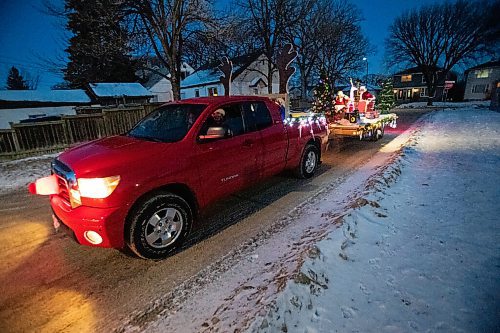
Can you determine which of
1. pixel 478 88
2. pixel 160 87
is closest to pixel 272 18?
pixel 160 87

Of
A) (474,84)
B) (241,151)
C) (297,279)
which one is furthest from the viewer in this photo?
(474,84)

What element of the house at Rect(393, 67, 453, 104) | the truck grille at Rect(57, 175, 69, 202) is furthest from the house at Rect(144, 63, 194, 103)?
the house at Rect(393, 67, 453, 104)

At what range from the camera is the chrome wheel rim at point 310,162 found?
615cm

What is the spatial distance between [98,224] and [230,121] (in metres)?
2.40

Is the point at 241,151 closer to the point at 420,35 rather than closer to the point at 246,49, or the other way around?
the point at 246,49

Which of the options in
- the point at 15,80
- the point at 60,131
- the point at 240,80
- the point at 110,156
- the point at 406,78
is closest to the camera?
the point at 110,156

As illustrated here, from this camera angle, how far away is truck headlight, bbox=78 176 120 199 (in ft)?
9.62

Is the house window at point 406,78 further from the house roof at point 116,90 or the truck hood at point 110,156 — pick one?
the truck hood at point 110,156

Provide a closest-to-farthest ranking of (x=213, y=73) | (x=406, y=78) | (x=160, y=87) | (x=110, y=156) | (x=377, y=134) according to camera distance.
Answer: (x=110, y=156), (x=377, y=134), (x=213, y=73), (x=160, y=87), (x=406, y=78)

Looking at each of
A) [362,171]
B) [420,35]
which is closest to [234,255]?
[362,171]

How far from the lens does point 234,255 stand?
A: 11.2ft

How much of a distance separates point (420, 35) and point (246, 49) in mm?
34020

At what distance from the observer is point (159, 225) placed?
3.39m

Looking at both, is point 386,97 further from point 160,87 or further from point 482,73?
point 482,73
